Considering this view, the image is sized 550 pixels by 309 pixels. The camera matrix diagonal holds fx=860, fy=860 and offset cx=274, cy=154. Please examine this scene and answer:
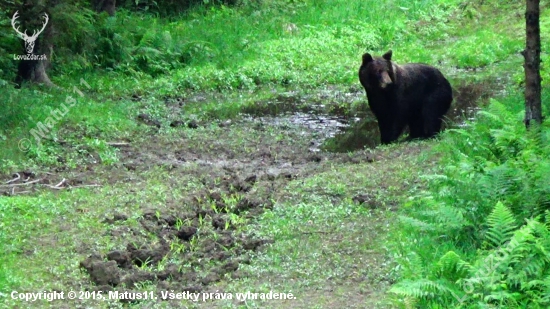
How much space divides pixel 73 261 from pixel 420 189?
412cm

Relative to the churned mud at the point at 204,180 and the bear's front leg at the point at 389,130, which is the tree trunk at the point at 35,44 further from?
the bear's front leg at the point at 389,130

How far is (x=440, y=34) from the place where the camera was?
74.4 feet

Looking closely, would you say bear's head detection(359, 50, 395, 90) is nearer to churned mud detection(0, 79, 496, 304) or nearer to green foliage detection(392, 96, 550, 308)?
churned mud detection(0, 79, 496, 304)

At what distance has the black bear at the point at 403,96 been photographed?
527 inches

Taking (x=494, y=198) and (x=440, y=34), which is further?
(x=440, y=34)

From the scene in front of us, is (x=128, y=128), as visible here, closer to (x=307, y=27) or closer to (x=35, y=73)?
(x=35, y=73)

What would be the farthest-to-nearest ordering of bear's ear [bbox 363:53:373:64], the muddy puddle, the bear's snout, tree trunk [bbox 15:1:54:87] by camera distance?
tree trunk [bbox 15:1:54:87] → the muddy puddle → bear's ear [bbox 363:53:373:64] → the bear's snout

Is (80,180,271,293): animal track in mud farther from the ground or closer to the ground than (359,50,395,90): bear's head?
closer to the ground

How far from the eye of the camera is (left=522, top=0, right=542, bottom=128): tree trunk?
9.86 m

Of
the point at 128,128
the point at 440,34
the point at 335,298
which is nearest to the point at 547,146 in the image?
the point at 335,298

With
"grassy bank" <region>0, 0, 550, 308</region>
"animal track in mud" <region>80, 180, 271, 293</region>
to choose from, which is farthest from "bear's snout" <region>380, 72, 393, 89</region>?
"animal track in mud" <region>80, 180, 271, 293</region>

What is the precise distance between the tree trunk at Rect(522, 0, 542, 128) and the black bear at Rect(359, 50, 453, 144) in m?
3.32

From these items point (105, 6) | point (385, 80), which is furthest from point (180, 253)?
point (105, 6)

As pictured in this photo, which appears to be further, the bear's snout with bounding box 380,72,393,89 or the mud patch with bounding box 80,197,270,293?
the bear's snout with bounding box 380,72,393,89
